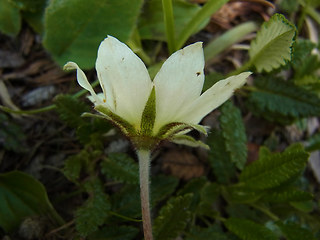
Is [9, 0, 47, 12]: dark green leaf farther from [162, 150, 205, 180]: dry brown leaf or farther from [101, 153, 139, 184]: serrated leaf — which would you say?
[162, 150, 205, 180]: dry brown leaf

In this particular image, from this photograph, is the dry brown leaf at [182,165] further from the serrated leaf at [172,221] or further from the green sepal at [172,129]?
the green sepal at [172,129]

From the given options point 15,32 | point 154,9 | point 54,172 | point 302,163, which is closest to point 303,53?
point 302,163

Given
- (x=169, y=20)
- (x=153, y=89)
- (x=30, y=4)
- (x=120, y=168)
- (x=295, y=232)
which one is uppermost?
(x=30, y=4)

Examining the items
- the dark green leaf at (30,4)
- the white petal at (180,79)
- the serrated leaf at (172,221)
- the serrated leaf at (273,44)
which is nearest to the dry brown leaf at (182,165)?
the serrated leaf at (172,221)

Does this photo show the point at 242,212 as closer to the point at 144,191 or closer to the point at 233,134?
the point at 233,134

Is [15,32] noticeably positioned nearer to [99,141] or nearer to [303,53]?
[99,141]

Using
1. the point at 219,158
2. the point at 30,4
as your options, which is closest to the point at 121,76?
the point at 219,158
